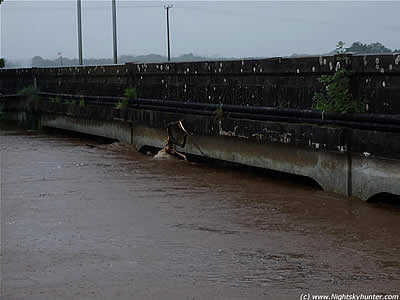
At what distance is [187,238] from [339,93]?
126 inches

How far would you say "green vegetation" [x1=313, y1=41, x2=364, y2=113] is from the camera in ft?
28.8

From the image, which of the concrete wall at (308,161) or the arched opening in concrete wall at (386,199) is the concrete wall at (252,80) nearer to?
the concrete wall at (308,161)

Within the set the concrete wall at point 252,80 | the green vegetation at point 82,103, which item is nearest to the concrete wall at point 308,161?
the concrete wall at point 252,80

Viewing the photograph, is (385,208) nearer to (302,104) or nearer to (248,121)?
(302,104)

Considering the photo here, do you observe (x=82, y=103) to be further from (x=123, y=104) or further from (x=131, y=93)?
(x=131, y=93)

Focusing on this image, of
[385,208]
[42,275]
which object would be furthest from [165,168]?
[42,275]

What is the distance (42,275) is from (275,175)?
5.59m

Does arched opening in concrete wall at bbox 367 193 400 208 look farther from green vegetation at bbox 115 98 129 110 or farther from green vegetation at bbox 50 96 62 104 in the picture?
green vegetation at bbox 50 96 62 104

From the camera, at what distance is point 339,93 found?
8.93 m

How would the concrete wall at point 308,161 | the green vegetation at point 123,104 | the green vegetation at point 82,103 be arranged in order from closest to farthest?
the concrete wall at point 308,161 → the green vegetation at point 123,104 → the green vegetation at point 82,103

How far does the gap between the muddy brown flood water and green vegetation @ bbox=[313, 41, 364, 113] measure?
1117 millimetres

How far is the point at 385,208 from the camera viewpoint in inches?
321

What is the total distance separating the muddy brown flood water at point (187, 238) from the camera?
17.7 feet

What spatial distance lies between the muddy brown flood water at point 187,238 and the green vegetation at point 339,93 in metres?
1.12
